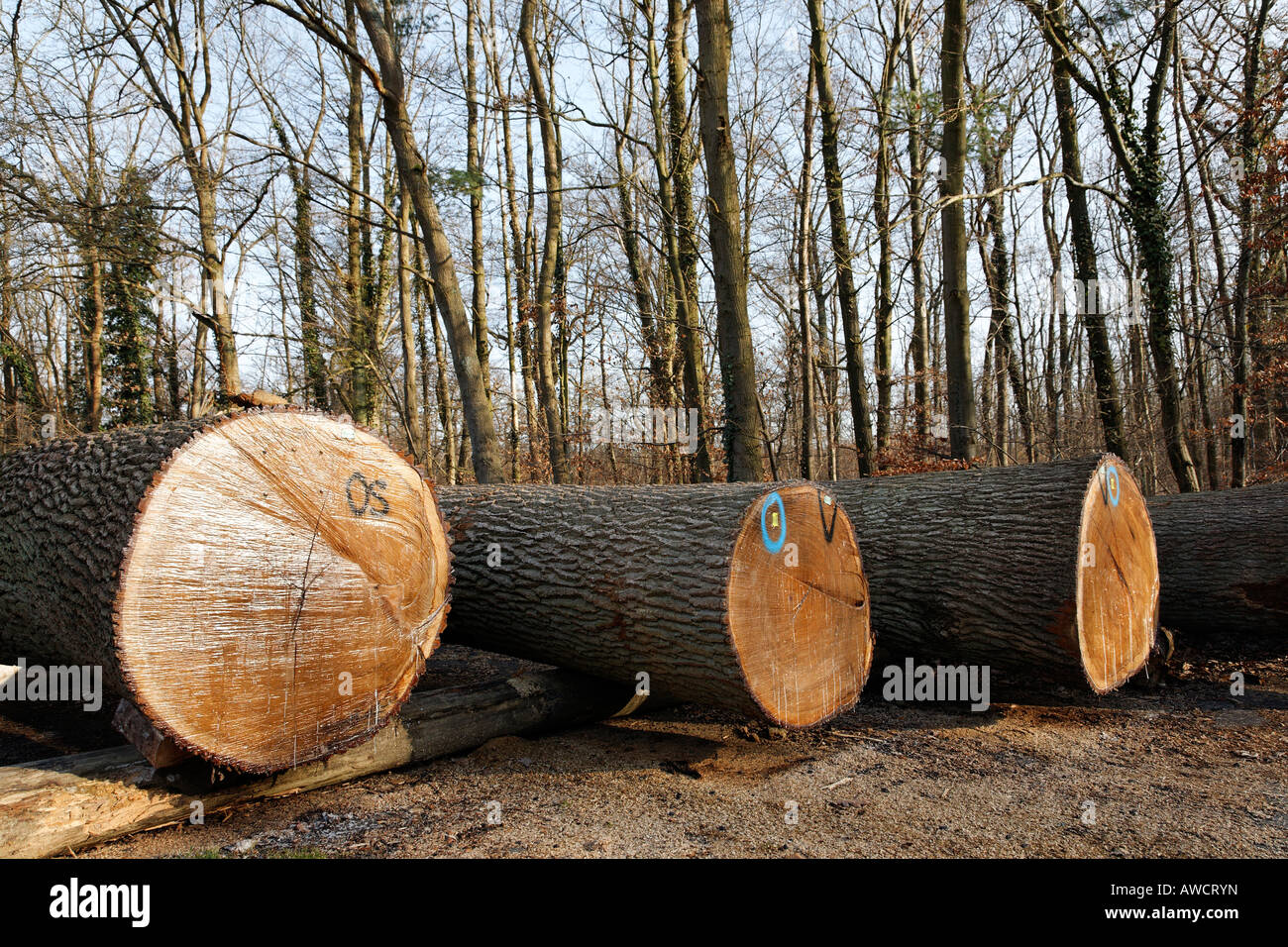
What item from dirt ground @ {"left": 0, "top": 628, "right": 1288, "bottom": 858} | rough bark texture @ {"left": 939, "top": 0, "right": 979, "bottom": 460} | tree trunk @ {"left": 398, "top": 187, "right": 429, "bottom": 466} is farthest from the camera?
tree trunk @ {"left": 398, "top": 187, "right": 429, "bottom": 466}

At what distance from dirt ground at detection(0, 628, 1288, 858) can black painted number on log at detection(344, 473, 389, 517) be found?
1242 mm

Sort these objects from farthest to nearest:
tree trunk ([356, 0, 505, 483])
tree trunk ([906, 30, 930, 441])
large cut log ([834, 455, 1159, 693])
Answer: tree trunk ([906, 30, 930, 441])
tree trunk ([356, 0, 505, 483])
large cut log ([834, 455, 1159, 693])

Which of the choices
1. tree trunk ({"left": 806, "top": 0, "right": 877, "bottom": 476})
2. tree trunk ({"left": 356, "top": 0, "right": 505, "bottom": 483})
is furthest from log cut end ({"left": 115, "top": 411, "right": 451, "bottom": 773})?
tree trunk ({"left": 806, "top": 0, "right": 877, "bottom": 476})

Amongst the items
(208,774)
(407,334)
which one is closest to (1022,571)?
(208,774)

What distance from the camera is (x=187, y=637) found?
9.36ft

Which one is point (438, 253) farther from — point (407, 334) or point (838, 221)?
point (407, 334)

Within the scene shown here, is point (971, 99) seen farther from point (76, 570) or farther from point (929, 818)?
point (76, 570)

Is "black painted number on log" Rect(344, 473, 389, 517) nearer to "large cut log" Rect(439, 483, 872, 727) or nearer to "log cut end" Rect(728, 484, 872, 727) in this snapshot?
"large cut log" Rect(439, 483, 872, 727)

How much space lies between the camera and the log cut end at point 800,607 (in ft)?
12.0

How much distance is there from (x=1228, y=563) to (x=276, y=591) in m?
6.29

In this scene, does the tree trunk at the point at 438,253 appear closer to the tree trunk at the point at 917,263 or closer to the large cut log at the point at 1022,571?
the large cut log at the point at 1022,571

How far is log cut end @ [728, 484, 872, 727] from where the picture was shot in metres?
3.65

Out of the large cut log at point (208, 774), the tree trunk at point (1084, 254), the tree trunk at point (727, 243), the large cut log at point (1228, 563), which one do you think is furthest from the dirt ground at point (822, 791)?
the tree trunk at point (1084, 254)

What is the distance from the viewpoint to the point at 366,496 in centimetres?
341
